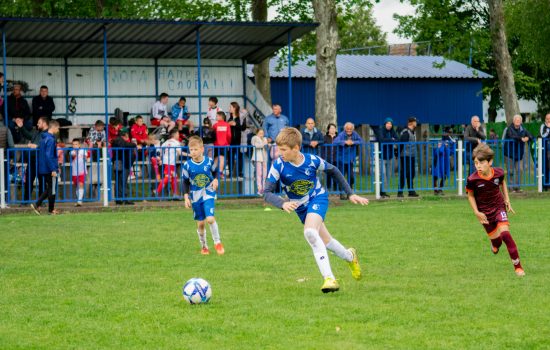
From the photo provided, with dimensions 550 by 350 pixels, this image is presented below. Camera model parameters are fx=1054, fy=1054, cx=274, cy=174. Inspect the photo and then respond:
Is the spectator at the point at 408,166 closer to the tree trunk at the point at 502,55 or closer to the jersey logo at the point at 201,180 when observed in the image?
the jersey logo at the point at 201,180

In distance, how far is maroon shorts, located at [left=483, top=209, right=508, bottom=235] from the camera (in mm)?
12438

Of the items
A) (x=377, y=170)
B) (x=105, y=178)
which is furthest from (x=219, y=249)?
(x=377, y=170)

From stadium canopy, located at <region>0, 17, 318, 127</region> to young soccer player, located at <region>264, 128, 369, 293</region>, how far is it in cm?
1531

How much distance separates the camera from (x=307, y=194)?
1112cm

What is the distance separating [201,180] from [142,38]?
14719mm

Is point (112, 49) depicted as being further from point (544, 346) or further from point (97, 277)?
point (544, 346)

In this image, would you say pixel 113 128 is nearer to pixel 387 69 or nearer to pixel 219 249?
pixel 219 249

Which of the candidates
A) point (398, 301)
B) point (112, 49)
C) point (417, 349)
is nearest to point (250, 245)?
point (398, 301)

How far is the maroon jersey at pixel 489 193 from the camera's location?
12.6 meters

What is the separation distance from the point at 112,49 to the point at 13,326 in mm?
21125

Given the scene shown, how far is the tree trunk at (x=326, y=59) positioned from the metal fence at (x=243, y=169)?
4.07m

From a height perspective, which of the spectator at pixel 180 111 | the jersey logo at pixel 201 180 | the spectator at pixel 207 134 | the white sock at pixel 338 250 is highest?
the spectator at pixel 180 111

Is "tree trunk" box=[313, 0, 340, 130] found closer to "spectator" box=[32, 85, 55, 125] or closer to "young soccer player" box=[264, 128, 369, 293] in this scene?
"spectator" box=[32, 85, 55, 125]

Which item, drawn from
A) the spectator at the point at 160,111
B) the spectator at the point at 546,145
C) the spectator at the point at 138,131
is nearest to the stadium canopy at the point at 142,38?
the spectator at the point at 138,131
